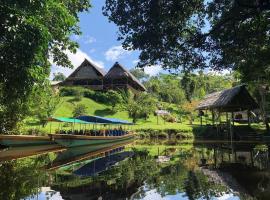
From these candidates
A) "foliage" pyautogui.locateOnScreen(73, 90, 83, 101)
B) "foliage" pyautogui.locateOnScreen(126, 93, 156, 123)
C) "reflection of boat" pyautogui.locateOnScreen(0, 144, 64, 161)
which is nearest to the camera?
"reflection of boat" pyautogui.locateOnScreen(0, 144, 64, 161)

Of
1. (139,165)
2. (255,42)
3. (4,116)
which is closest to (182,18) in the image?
(255,42)

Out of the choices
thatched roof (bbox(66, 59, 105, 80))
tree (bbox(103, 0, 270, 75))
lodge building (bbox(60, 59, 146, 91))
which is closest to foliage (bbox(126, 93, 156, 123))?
lodge building (bbox(60, 59, 146, 91))

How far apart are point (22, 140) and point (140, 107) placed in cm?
2539

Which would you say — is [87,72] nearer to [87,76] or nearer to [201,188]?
[87,76]

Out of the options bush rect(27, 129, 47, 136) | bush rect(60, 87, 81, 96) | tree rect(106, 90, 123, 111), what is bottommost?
bush rect(27, 129, 47, 136)

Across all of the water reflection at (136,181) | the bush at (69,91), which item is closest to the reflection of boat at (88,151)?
the water reflection at (136,181)

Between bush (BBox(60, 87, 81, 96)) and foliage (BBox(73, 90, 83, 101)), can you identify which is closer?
foliage (BBox(73, 90, 83, 101))

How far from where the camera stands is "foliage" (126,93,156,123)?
4571 cm

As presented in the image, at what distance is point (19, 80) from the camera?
43.8ft

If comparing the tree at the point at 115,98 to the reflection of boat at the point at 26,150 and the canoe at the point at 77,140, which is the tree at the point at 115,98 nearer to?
the canoe at the point at 77,140

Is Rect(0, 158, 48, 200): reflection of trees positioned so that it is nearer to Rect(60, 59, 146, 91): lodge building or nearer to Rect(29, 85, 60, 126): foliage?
Rect(29, 85, 60, 126): foliage

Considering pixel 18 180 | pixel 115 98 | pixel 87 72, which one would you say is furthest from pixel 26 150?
pixel 87 72

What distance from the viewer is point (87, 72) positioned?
198ft

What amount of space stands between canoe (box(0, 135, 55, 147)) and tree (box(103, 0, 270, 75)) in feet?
30.3
